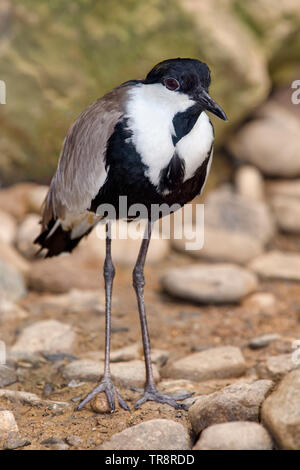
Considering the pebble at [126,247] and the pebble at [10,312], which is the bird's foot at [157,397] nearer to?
the pebble at [10,312]

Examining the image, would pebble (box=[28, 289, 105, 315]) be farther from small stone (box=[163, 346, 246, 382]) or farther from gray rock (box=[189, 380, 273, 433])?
gray rock (box=[189, 380, 273, 433])

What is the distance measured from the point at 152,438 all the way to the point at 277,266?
2.83m

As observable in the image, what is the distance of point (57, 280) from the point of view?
485 centimetres

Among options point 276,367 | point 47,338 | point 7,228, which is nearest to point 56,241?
point 47,338

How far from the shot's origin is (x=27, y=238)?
5191 mm

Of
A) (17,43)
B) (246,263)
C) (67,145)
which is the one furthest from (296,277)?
(17,43)

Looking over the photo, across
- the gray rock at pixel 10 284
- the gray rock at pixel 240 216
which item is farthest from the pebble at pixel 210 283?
the gray rock at pixel 10 284

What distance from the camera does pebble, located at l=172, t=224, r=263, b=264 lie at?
5.34 meters

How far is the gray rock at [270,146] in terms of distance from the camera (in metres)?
6.25

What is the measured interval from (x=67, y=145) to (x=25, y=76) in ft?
8.51

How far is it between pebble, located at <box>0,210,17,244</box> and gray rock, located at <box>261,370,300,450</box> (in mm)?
3100

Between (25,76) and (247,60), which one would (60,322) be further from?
(247,60)

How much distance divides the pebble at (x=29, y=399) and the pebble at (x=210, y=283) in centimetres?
169

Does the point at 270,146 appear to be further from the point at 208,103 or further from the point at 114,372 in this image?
the point at 208,103
